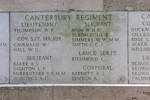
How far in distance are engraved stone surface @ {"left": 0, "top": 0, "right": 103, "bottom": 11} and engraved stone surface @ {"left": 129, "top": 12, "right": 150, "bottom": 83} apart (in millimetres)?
753

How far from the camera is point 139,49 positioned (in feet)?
15.8

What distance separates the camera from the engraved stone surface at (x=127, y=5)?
482 cm

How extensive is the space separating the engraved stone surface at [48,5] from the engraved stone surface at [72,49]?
0.37ft

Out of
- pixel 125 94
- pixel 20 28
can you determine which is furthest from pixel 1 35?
pixel 125 94

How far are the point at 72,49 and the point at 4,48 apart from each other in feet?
4.39

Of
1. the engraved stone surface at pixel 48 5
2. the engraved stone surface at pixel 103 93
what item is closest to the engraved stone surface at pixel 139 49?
the engraved stone surface at pixel 103 93

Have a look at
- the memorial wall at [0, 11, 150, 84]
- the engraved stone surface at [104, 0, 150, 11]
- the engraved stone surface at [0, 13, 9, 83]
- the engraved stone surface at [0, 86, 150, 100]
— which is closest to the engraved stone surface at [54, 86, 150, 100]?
the engraved stone surface at [0, 86, 150, 100]

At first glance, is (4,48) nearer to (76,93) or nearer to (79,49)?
(79,49)

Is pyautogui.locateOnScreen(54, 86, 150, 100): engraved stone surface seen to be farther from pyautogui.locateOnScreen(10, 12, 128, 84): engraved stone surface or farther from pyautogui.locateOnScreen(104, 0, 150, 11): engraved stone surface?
pyautogui.locateOnScreen(104, 0, 150, 11): engraved stone surface

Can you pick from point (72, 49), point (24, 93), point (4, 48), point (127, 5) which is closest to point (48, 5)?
point (72, 49)

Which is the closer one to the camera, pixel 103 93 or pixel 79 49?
pixel 103 93

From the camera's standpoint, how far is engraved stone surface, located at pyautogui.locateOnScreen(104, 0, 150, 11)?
4.82m

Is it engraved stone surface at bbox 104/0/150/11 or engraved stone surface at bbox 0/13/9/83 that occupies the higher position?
engraved stone surface at bbox 104/0/150/11

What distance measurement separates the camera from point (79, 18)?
4844mm
